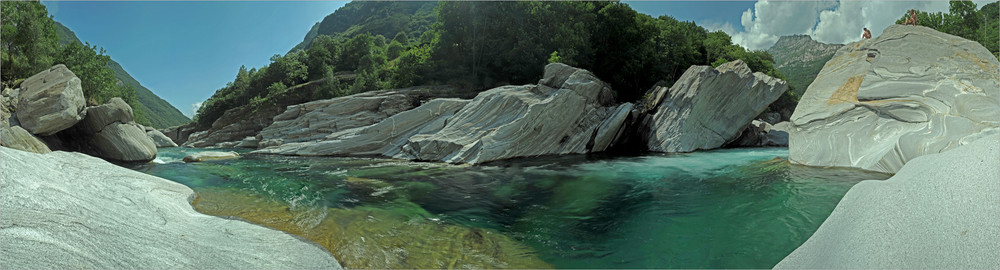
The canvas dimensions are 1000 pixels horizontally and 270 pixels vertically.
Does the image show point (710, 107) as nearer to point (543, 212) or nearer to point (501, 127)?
point (501, 127)

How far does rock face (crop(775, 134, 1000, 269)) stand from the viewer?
2.57 meters

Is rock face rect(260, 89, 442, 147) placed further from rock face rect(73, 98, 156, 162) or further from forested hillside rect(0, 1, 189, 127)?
forested hillside rect(0, 1, 189, 127)

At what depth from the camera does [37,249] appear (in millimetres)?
2889

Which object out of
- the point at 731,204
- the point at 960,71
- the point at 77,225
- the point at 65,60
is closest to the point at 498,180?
the point at 731,204

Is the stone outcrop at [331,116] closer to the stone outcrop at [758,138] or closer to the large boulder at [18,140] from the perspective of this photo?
the large boulder at [18,140]

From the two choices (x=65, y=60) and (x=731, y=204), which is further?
(x=65, y=60)

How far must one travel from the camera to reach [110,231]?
3.79 metres

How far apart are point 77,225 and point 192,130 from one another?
2698 inches

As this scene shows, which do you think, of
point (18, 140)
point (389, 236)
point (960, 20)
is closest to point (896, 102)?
point (389, 236)

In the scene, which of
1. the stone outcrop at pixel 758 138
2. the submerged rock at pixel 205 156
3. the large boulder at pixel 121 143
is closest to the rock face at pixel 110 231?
the large boulder at pixel 121 143

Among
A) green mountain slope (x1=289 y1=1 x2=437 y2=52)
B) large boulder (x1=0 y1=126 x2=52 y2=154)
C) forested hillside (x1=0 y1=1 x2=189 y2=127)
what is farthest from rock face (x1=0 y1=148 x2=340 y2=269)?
green mountain slope (x1=289 y1=1 x2=437 y2=52)

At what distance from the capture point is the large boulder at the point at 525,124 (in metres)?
18.0

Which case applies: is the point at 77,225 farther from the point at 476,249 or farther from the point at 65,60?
the point at 65,60

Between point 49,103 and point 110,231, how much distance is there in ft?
49.8
